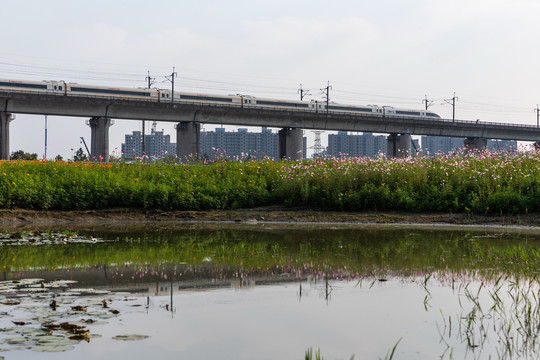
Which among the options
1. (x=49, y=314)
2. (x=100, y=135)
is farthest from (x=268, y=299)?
(x=100, y=135)

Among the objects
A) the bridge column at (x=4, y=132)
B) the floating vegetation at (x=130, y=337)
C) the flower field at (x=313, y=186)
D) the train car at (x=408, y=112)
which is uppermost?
the train car at (x=408, y=112)

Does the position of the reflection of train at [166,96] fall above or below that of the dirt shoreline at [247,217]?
above

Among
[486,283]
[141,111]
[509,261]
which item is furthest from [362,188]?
[141,111]

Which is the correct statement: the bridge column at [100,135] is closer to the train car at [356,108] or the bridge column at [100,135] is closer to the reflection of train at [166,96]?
the reflection of train at [166,96]

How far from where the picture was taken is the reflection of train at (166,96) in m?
63.9

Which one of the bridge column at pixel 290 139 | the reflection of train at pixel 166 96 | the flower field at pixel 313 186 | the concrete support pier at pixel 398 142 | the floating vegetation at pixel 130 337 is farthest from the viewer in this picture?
the concrete support pier at pixel 398 142

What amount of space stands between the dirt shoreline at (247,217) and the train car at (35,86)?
49.3 metres

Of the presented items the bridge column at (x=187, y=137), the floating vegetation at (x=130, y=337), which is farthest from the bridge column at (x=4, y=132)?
the floating vegetation at (x=130, y=337)

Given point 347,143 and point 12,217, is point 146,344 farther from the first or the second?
point 347,143

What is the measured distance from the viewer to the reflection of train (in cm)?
6394

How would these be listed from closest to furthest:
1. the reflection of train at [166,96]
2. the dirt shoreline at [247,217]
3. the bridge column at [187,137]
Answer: the dirt shoreline at [247,217] → the bridge column at [187,137] → the reflection of train at [166,96]

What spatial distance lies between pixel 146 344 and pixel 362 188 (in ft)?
44.9

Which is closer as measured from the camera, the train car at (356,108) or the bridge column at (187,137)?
the bridge column at (187,137)

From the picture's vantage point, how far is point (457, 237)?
40.4ft
